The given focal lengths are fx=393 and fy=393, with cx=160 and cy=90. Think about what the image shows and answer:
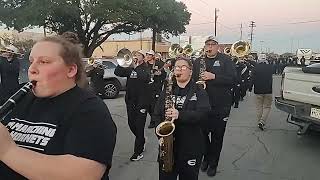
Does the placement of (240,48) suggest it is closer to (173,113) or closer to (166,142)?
(173,113)

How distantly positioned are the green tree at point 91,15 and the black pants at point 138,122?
2639 cm

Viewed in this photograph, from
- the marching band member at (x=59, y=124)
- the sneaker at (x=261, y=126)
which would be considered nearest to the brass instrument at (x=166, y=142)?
the marching band member at (x=59, y=124)

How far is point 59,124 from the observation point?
176cm

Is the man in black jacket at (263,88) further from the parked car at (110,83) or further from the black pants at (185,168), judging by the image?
the parked car at (110,83)

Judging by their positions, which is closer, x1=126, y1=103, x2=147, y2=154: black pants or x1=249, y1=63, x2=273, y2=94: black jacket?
x1=126, y1=103, x2=147, y2=154: black pants

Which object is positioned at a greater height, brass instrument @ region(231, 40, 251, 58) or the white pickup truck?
brass instrument @ region(231, 40, 251, 58)

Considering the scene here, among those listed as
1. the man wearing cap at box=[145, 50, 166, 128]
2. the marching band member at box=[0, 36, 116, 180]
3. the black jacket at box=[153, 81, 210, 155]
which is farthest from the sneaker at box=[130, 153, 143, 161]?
the marching band member at box=[0, 36, 116, 180]

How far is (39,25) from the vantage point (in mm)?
35156

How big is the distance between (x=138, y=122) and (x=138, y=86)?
62cm

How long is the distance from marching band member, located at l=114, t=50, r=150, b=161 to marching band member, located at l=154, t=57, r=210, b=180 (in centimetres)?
216

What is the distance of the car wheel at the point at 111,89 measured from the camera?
15.4 metres

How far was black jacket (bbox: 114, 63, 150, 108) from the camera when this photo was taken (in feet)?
21.0

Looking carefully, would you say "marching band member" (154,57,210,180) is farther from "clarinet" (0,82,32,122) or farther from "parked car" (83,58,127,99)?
"parked car" (83,58,127,99)

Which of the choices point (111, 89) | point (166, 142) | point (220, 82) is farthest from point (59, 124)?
point (111, 89)
